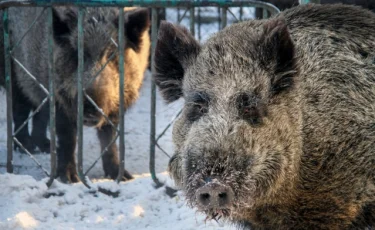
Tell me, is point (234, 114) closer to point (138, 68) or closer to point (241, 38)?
point (241, 38)

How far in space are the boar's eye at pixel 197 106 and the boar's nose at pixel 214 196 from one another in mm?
632

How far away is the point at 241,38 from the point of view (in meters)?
4.41

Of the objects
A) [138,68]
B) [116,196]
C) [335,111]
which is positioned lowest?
[116,196]

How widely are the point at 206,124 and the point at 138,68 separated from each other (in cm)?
430

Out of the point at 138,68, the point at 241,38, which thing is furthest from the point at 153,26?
the point at 241,38

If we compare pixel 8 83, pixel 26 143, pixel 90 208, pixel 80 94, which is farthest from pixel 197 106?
pixel 26 143

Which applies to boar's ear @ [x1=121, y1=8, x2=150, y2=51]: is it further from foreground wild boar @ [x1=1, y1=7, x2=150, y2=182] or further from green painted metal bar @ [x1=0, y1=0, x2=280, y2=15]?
green painted metal bar @ [x1=0, y1=0, x2=280, y2=15]

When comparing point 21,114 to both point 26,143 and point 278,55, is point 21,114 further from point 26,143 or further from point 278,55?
point 278,55

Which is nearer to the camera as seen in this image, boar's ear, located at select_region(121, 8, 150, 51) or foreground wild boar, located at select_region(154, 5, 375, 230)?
foreground wild boar, located at select_region(154, 5, 375, 230)

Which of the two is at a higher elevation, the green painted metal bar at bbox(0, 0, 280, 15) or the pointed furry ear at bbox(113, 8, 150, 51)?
the green painted metal bar at bbox(0, 0, 280, 15)

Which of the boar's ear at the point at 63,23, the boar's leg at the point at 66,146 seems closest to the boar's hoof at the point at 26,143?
the boar's leg at the point at 66,146

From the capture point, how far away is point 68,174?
24.6 ft

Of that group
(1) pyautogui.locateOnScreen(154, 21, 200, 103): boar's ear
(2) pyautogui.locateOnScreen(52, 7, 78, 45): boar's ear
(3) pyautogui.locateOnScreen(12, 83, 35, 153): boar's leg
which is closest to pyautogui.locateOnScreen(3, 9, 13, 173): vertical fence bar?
(2) pyautogui.locateOnScreen(52, 7, 78, 45): boar's ear

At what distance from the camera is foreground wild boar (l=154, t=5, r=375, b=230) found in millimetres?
4133
